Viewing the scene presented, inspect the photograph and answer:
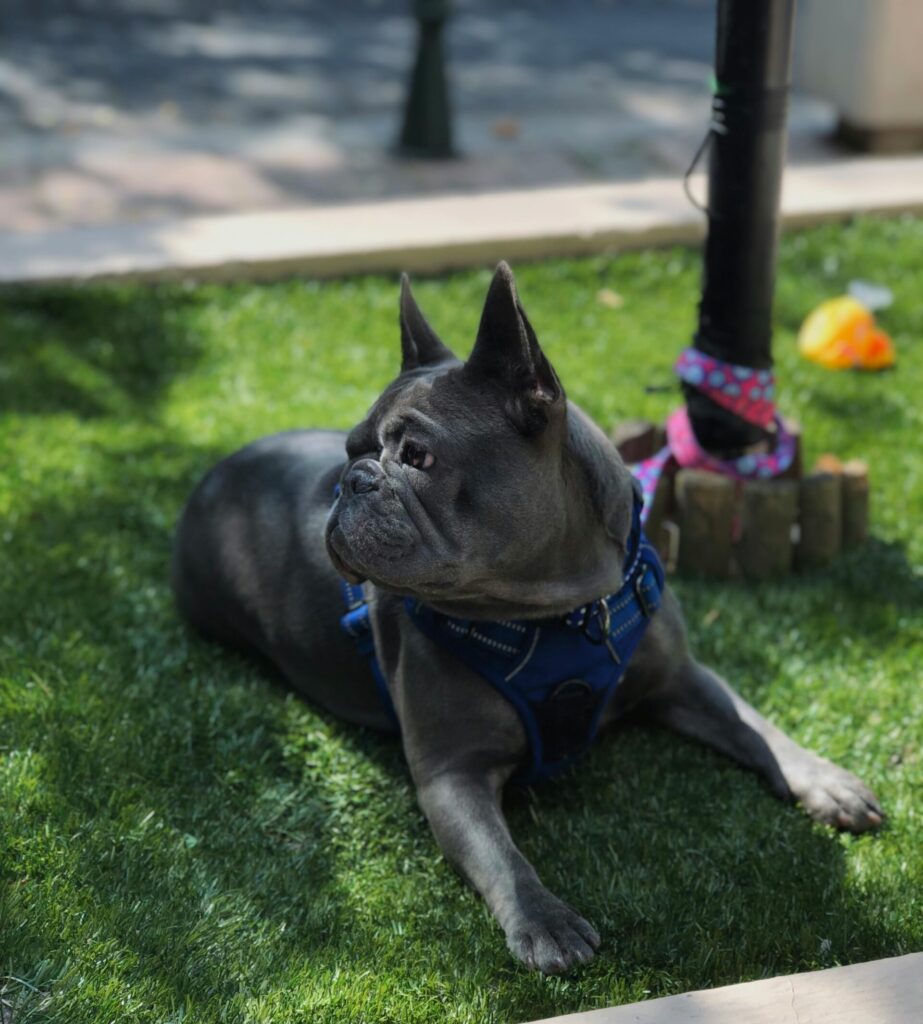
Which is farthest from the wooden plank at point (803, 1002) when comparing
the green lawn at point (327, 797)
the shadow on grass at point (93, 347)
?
the shadow on grass at point (93, 347)

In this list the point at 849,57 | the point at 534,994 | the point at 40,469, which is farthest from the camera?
the point at 849,57

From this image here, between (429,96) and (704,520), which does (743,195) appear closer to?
(704,520)

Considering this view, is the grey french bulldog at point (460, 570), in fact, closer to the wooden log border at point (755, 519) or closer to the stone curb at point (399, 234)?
the wooden log border at point (755, 519)

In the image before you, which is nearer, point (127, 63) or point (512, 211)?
point (512, 211)

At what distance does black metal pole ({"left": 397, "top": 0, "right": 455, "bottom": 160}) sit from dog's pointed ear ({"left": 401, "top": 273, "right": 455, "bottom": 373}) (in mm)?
5399

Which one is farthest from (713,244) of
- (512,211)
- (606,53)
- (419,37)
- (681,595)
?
(606,53)

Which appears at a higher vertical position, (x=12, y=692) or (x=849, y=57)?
(x=849, y=57)

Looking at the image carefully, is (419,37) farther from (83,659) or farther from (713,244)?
(83,659)

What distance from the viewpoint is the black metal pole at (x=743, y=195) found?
4324mm

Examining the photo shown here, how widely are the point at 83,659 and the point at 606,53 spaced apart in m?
10.3

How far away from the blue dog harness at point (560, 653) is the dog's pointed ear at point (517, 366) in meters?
0.63

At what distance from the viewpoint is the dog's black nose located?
321 cm

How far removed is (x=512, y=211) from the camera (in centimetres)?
750

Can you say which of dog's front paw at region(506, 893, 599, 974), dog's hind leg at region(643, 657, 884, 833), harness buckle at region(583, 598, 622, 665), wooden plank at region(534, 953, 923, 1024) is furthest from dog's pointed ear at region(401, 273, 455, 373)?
wooden plank at region(534, 953, 923, 1024)
